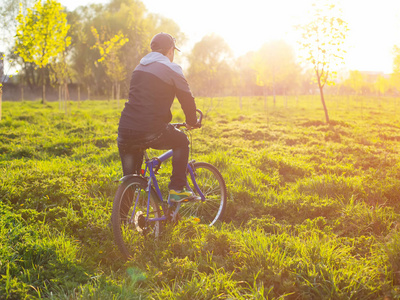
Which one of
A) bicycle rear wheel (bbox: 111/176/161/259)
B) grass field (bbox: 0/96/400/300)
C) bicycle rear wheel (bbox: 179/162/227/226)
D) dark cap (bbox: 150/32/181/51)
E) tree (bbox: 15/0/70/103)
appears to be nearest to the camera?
grass field (bbox: 0/96/400/300)

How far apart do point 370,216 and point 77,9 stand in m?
46.4

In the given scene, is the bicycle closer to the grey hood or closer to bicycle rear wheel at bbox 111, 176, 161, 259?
bicycle rear wheel at bbox 111, 176, 161, 259

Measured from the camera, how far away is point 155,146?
3574 mm

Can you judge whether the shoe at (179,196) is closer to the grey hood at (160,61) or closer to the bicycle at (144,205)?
the bicycle at (144,205)

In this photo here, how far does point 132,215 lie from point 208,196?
5.06 feet

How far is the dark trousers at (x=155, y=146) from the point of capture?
3.42 meters

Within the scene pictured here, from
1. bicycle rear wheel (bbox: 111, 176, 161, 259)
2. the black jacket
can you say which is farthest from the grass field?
the black jacket

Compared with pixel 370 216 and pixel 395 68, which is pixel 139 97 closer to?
pixel 370 216

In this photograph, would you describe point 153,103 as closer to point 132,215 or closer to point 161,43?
point 161,43

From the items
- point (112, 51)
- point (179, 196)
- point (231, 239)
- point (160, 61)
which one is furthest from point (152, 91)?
point (112, 51)

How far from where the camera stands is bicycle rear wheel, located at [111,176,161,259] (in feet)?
10.3

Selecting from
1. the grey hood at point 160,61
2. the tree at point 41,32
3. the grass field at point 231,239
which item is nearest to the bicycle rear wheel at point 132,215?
the grass field at point 231,239

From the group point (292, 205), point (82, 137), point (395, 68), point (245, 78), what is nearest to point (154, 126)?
point (292, 205)

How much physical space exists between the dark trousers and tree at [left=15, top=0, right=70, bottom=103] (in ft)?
36.3
